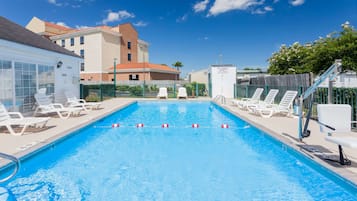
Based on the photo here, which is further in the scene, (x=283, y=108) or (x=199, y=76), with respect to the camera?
(x=199, y=76)

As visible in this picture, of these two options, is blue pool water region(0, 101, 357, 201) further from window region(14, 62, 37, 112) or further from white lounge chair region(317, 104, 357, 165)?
window region(14, 62, 37, 112)

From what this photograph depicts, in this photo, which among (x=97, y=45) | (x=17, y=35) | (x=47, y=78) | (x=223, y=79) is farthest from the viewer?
(x=97, y=45)

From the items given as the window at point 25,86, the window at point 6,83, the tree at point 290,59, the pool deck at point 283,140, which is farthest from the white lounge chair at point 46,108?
the tree at point 290,59

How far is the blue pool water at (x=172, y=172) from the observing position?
138 inches

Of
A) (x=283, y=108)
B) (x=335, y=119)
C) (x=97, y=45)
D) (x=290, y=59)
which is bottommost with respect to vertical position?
(x=283, y=108)

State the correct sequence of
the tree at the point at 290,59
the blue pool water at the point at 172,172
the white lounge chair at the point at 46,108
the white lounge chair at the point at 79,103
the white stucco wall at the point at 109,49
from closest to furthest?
the blue pool water at the point at 172,172
the white lounge chair at the point at 46,108
the white lounge chair at the point at 79,103
the tree at the point at 290,59
the white stucco wall at the point at 109,49

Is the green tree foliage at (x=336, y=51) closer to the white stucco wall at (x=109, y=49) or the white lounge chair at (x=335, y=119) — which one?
the white lounge chair at (x=335, y=119)

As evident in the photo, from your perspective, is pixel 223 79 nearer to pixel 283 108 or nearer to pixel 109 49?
pixel 283 108

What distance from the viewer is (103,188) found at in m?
3.70

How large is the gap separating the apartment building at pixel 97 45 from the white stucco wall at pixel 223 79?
13675 mm

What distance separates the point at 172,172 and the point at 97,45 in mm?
33593

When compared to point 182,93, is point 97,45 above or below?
above

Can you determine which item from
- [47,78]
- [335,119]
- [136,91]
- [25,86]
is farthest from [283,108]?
[136,91]

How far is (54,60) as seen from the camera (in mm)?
10695
